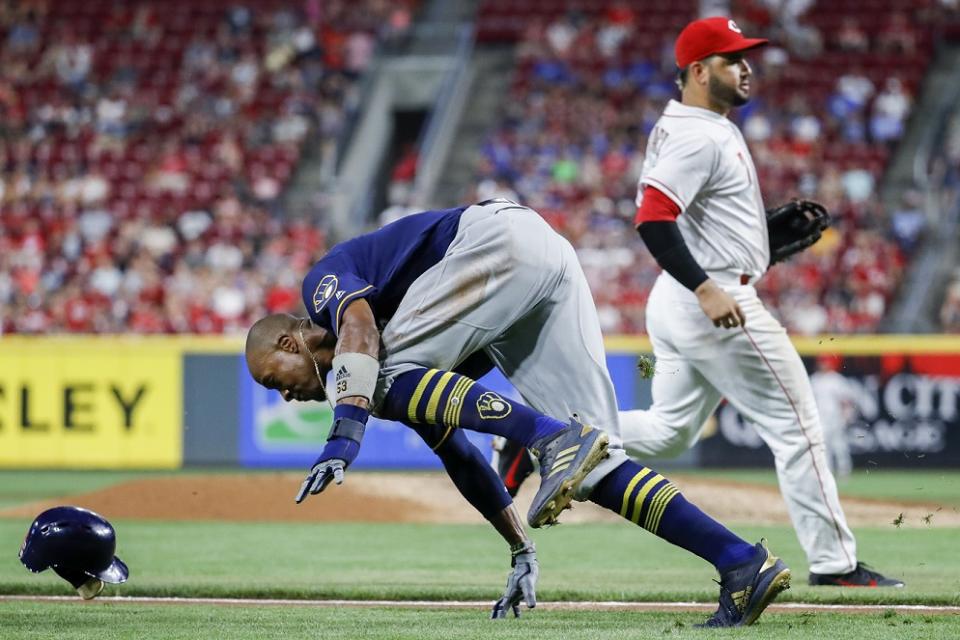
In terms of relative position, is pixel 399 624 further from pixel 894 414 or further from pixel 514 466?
pixel 894 414

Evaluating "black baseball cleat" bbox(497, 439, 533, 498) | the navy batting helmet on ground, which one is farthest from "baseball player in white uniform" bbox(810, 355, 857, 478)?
the navy batting helmet on ground

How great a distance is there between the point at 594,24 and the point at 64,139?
8061 mm

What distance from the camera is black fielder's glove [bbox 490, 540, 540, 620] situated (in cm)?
513

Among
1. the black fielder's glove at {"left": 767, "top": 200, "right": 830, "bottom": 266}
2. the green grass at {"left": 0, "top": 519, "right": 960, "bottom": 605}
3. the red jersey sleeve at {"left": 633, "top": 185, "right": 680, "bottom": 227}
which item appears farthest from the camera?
the black fielder's glove at {"left": 767, "top": 200, "right": 830, "bottom": 266}

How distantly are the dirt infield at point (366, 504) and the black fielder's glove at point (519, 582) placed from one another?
4.83 meters

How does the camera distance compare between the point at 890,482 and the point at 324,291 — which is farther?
the point at 890,482

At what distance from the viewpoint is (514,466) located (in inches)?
237

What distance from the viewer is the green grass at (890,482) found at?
1198 cm

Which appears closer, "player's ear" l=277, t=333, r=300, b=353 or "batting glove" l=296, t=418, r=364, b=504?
"batting glove" l=296, t=418, r=364, b=504

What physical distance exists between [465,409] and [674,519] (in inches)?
29.3

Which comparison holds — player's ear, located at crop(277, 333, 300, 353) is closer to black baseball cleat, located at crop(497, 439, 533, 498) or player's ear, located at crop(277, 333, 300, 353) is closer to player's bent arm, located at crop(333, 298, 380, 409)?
player's bent arm, located at crop(333, 298, 380, 409)

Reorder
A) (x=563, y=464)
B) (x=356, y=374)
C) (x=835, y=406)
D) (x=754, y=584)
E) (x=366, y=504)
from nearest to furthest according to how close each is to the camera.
→ (x=563, y=464), (x=356, y=374), (x=754, y=584), (x=366, y=504), (x=835, y=406)

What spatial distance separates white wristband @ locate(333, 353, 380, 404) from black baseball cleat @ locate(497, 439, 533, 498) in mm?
1646

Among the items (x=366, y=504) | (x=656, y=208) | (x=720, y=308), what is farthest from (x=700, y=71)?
(x=366, y=504)
